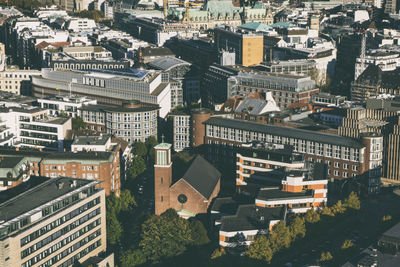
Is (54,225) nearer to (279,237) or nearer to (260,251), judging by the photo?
(260,251)

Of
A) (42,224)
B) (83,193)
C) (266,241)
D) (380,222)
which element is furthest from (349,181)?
(42,224)

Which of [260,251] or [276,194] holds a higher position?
[276,194]

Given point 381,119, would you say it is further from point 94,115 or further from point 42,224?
point 42,224

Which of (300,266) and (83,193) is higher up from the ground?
(83,193)

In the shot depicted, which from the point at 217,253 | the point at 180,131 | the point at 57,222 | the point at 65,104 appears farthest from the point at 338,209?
the point at 65,104

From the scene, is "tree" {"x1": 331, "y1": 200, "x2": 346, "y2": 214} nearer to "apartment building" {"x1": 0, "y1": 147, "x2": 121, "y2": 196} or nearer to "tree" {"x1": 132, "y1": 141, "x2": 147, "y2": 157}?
"apartment building" {"x1": 0, "y1": 147, "x2": 121, "y2": 196}

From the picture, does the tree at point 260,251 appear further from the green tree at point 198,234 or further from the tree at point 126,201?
the tree at point 126,201
